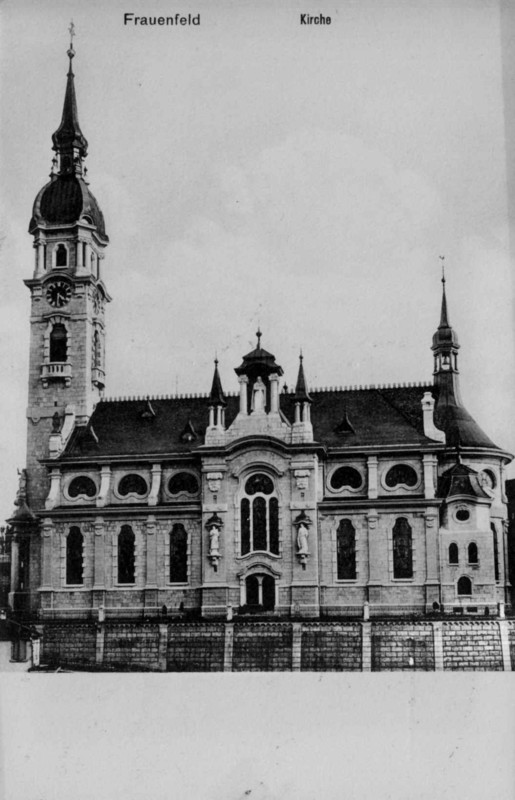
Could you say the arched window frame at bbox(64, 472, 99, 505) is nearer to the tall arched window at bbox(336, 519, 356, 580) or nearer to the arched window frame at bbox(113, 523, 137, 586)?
the arched window frame at bbox(113, 523, 137, 586)

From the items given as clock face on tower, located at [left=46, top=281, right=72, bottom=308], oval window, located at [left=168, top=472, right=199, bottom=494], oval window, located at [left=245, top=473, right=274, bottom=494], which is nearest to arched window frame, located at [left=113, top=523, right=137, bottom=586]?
oval window, located at [left=168, top=472, right=199, bottom=494]

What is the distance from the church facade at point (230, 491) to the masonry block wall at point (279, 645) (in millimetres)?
467

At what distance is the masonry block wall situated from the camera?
15.2 m

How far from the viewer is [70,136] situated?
15.2 meters

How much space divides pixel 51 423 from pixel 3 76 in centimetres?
681

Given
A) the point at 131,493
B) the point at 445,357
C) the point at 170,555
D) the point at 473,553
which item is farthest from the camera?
the point at 131,493

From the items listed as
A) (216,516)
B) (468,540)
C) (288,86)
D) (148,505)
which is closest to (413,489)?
(468,540)

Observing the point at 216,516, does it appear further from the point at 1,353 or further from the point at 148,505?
the point at 1,353

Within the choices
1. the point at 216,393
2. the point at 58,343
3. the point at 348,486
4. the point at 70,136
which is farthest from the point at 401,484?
the point at 70,136

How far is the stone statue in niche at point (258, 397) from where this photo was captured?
18.0 m

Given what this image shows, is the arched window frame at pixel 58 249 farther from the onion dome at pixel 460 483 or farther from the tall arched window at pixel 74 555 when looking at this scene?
the onion dome at pixel 460 483

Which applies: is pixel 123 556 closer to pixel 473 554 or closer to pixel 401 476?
pixel 401 476

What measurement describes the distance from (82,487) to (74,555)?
1352mm

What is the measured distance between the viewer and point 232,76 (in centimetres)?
1390
